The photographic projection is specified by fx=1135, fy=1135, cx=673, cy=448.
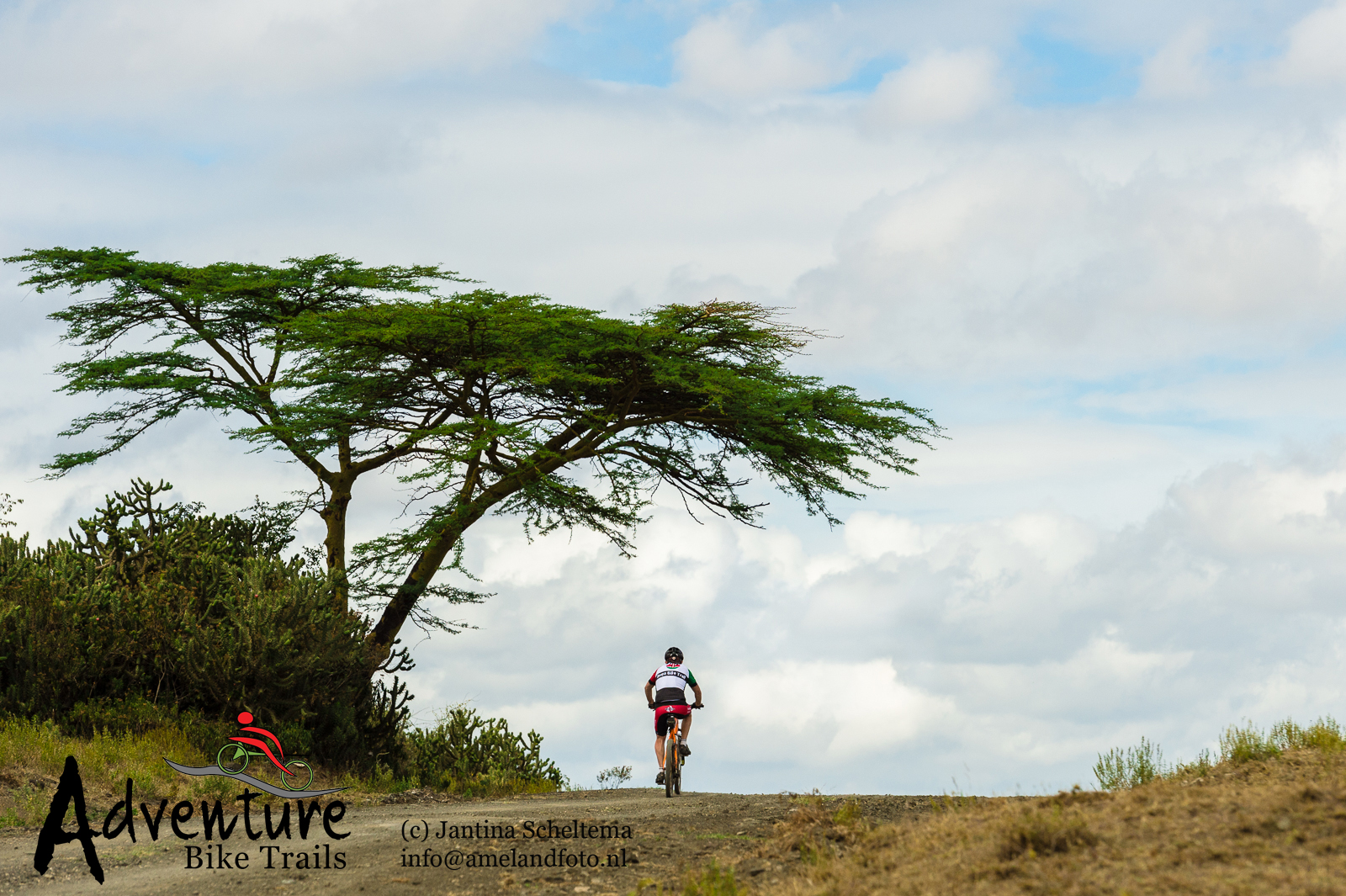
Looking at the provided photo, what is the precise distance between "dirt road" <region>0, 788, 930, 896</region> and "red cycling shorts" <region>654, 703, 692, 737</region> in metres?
1.85

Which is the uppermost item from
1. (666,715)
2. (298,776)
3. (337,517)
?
(337,517)

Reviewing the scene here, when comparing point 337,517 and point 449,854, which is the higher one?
point 337,517

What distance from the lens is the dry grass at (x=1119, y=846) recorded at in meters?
6.15

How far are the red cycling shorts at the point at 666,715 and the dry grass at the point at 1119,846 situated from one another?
524 cm

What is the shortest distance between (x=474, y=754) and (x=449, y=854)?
10.7 meters

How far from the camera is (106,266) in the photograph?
25.6 meters

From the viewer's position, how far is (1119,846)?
6.79 meters

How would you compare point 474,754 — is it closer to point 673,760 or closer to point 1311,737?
point 673,760

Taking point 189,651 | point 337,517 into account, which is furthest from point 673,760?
point 337,517

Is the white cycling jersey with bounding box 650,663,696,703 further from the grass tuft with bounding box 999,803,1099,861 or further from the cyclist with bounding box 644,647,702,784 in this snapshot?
the grass tuft with bounding box 999,803,1099,861

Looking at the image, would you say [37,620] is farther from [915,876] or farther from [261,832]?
[915,876]

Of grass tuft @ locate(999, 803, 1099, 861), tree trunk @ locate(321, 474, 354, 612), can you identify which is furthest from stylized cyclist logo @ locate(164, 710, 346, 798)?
grass tuft @ locate(999, 803, 1099, 861)

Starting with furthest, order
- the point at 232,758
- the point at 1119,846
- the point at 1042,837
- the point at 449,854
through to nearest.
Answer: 1. the point at 232,758
2. the point at 449,854
3. the point at 1042,837
4. the point at 1119,846

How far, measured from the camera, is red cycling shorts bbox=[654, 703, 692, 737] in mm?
14258
